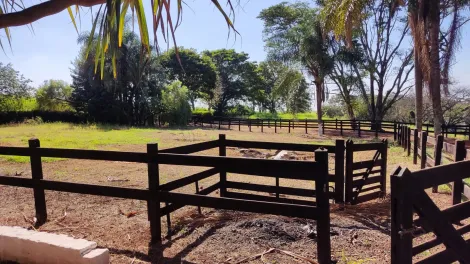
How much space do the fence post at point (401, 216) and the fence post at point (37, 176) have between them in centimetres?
420

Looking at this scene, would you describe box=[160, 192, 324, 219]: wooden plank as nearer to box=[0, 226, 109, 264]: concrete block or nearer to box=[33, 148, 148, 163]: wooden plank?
box=[33, 148, 148, 163]: wooden plank

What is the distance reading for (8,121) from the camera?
32.5 m

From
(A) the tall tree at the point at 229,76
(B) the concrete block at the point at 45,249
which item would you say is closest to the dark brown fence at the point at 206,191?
(B) the concrete block at the point at 45,249

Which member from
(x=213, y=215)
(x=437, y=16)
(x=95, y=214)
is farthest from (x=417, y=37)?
(x=95, y=214)

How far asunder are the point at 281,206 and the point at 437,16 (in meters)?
11.0

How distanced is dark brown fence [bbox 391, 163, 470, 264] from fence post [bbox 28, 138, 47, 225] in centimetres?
422

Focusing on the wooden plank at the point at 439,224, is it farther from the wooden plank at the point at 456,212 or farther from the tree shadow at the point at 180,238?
the tree shadow at the point at 180,238

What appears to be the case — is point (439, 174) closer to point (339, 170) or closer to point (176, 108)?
point (339, 170)

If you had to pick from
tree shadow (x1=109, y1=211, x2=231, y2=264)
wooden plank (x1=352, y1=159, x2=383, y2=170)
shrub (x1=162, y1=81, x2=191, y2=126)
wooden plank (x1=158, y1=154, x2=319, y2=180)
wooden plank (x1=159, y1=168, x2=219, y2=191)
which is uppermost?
shrub (x1=162, y1=81, x2=191, y2=126)

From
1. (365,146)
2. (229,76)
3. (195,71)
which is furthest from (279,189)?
(229,76)

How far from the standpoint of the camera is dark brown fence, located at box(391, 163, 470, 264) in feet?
6.54

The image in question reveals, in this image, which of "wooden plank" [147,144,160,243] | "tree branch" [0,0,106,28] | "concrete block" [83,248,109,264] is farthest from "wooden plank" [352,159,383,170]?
"tree branch" [0,0,106,28]

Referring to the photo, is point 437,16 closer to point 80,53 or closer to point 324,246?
point 324,246

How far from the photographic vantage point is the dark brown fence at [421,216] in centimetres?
199
